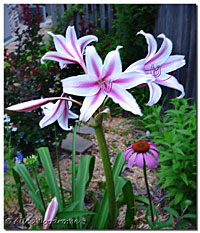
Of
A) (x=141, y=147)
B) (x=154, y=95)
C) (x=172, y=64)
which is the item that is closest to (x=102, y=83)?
(x=154, y=95)

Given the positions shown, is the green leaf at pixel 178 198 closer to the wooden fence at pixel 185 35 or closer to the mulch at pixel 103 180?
the mulch at pixel 103 180

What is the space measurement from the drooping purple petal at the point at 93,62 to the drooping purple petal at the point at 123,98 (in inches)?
2.8

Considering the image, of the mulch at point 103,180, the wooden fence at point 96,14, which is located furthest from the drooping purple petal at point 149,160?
the wooden fence at point 96,14

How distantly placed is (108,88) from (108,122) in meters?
2.53

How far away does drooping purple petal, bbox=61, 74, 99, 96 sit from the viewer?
2.76 ft

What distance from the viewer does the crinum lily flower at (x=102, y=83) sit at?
84 centimetres

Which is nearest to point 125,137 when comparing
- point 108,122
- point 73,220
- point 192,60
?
point 108,122

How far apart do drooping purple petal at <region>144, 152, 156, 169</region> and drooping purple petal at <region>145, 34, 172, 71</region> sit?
0.53 meters

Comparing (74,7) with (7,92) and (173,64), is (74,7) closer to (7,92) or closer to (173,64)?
(7,92)

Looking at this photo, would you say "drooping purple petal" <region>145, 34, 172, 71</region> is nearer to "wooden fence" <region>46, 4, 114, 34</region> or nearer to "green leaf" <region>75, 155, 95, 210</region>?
"green leaf" <region>75, 155, 95, 210</region>

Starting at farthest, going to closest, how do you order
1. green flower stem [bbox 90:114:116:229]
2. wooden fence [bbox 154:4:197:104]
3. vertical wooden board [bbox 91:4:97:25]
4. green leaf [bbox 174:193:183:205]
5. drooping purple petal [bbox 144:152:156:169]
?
vertical wooden board [bbox 91:4:97:25], wooden fence [bbox 154:4:197:104], green leaf [bbox 174:193:183:205], drooping purple petal [bbox 144:152:156:169], green flower stem [bbox 90:114:116:229]

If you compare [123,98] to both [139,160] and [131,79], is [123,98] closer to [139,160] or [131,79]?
[131,79]

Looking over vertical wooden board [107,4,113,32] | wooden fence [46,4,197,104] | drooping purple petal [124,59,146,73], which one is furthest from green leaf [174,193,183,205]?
vertical wooden board [107,4,113,32]

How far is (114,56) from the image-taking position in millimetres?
852
